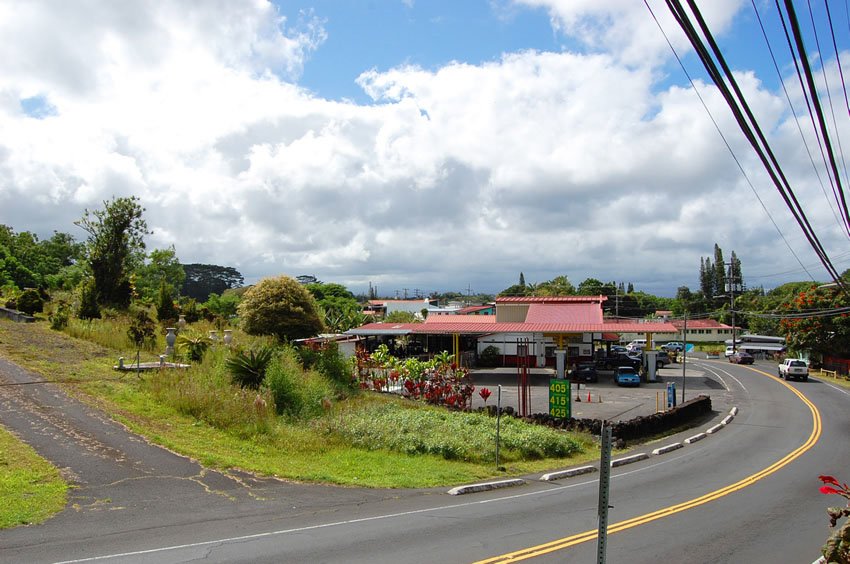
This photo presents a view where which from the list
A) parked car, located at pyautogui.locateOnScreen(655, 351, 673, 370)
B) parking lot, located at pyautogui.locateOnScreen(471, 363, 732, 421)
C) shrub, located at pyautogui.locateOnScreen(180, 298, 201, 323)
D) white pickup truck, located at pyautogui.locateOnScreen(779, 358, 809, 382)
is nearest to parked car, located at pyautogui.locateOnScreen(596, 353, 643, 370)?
parking lot, located at pyautogui.locateOnScreen(471, 363, 732, 421)

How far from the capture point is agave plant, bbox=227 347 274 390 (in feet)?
68.7

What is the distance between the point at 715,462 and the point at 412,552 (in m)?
13.6

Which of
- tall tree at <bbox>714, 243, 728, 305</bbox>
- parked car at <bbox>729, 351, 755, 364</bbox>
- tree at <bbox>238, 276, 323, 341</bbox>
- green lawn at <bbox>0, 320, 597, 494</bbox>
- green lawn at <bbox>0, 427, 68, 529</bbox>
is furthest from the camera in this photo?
tall tree at <bbox>714, 243, 728, 305</bbox>

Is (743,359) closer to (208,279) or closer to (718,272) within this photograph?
(718,272)

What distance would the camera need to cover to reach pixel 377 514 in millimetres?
11906

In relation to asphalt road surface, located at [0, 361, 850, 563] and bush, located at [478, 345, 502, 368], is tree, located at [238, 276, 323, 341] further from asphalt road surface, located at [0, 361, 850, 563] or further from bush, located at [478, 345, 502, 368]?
bush, located at [478, 345, 502, 368]

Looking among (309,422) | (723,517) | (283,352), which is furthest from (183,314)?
(723,517)

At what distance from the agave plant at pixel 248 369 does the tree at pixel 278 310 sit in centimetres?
593

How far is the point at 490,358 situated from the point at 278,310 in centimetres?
2963

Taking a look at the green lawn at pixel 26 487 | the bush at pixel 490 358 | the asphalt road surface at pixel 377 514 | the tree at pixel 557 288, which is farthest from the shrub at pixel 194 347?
the tree at pixel 557 288

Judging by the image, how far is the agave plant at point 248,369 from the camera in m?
20.9

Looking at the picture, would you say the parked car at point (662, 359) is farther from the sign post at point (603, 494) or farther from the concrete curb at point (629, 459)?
the sign post at point (603, 494)

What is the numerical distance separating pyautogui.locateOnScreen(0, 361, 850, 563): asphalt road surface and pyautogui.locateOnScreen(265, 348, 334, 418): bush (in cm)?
547

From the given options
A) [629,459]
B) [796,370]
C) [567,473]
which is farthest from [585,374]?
[567,473]
